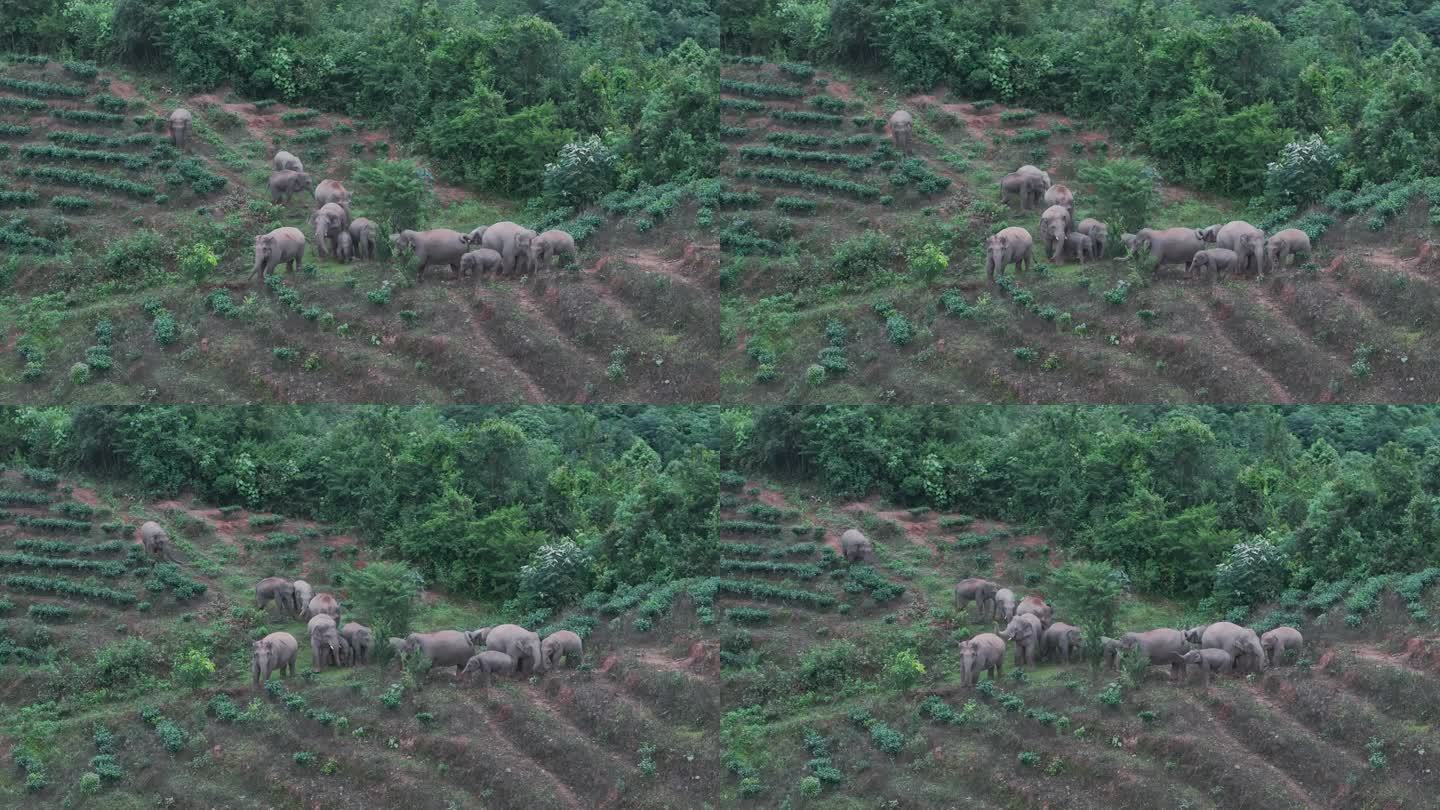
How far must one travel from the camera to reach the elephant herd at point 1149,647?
5206cm

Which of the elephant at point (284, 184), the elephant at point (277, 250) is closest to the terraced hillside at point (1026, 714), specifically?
the elephant at point (277, 250)

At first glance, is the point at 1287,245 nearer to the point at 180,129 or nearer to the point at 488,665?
the point at 488,665

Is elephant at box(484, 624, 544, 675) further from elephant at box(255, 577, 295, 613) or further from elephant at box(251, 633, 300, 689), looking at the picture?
elephant at box(255, 577, 295, 613)

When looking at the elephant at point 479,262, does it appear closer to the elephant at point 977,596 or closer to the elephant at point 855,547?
the elephant at point 855,547

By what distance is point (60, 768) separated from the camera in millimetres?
53062

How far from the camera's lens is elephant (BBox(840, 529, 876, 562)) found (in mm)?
54656

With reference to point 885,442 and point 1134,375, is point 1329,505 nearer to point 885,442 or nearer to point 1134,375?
point 1134,375

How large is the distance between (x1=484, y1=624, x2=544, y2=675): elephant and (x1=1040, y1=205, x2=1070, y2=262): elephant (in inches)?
513

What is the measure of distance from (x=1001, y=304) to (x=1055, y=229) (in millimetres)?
2124

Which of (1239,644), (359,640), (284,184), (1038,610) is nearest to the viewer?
(1239,644)

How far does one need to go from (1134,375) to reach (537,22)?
1559 centimetres

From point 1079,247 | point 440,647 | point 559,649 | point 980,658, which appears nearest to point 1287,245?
point 1079,247

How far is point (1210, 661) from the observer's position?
52.2 metres

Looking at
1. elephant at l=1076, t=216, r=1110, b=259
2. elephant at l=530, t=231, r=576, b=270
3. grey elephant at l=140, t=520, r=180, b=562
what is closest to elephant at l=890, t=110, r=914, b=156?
elephant at l=1076, t=216, r=1110, b=259
